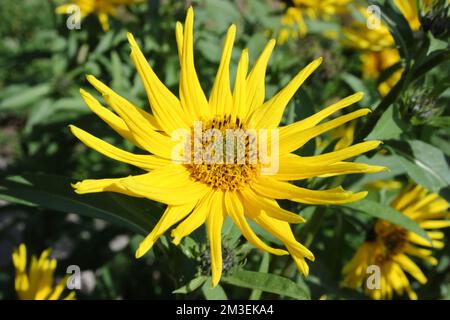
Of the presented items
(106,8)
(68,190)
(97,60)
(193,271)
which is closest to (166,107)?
(68,190)

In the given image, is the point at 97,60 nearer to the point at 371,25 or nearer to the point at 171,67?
the point at 171,67

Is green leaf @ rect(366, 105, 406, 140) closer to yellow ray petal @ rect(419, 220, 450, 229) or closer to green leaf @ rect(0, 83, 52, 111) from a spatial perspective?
yellow ray petal @ rect(419, 220, 450, 229)

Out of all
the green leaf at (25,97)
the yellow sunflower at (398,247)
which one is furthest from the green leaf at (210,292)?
the green leaf at (25,97)

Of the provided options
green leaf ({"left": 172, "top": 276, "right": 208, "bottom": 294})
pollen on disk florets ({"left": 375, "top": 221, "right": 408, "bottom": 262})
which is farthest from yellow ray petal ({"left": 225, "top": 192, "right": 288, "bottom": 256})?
pollen on disk florets ({"left": 375, "top": 221, "right": 408, "bottom": 262})

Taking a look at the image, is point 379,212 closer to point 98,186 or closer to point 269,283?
point 269,283

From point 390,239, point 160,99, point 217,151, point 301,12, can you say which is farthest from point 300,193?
point 301,12

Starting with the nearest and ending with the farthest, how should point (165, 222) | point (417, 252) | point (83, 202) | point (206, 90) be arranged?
point (165, 222)
point (83, 202)
point (417, 252)
point (206, 90)

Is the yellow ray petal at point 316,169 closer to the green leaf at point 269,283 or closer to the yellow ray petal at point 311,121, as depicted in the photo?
the yellow ray petal at point 311,121
